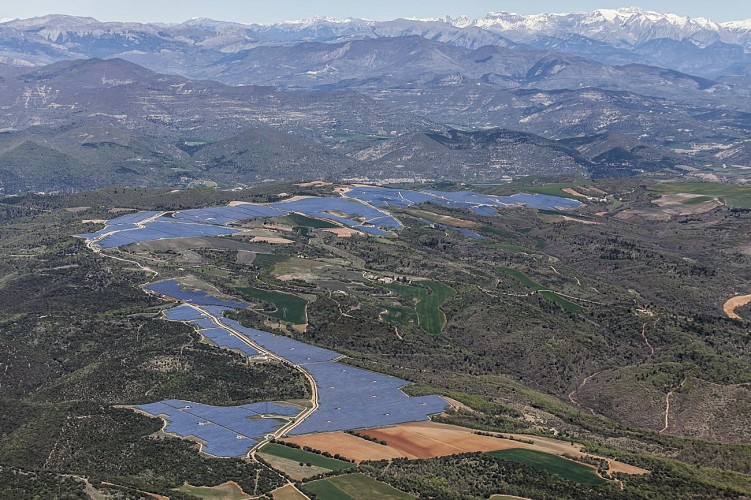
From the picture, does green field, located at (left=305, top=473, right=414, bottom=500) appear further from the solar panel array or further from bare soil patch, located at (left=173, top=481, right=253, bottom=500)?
the solar panel array

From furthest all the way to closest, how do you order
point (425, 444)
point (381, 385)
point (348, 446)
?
point (381, 385) → point (425, 444) → point (348, 446)

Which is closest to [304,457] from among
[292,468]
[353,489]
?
[292,468]

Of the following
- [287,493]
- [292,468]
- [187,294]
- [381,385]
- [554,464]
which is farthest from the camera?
[187,294]

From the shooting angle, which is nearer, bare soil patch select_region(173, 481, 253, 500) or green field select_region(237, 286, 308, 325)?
bare soil patch select_region(173, 481, 253, 500)

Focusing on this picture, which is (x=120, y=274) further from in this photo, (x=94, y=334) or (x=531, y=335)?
(x=531, y=335)

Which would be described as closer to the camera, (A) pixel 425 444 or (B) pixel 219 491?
(B) pixel 219 491

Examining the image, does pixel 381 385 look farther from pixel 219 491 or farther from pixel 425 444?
pixel 219 491

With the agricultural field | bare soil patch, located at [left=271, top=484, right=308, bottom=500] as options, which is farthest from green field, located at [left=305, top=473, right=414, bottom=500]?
the agricultural field
